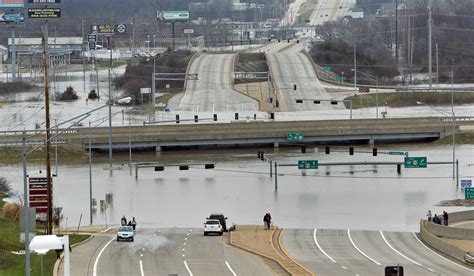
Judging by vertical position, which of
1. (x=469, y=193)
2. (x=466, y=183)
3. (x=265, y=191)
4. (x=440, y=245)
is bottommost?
(x=440, y=245)

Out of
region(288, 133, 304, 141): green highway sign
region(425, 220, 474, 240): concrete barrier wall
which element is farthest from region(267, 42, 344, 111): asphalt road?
region(425, 220, 474, 240): concrete barrier wall

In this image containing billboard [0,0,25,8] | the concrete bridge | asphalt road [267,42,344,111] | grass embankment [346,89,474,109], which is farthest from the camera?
billboard [0,0,25,8]

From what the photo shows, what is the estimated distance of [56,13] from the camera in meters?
166

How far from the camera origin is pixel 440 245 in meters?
52.5

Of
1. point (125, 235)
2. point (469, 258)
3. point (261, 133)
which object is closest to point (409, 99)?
point (261, 133)

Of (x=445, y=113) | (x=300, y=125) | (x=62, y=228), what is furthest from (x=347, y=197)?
(x=445, y=113)

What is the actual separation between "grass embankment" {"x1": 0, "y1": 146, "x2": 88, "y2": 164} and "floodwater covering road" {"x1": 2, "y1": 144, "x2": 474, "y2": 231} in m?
2.44

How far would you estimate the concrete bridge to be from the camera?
101188 mm

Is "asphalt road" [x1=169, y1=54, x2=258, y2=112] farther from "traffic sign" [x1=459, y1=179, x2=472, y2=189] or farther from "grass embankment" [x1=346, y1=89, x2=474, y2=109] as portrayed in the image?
"traffic sign" [x1=459, y1=179, x2=472, y2=189]

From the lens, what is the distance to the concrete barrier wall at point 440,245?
163 feet

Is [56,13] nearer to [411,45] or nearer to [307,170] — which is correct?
[411,45]

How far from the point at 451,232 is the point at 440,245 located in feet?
8.04

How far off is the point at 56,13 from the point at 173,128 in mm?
66180

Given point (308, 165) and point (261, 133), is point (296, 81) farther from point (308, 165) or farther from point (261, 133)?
point (308, 165)
